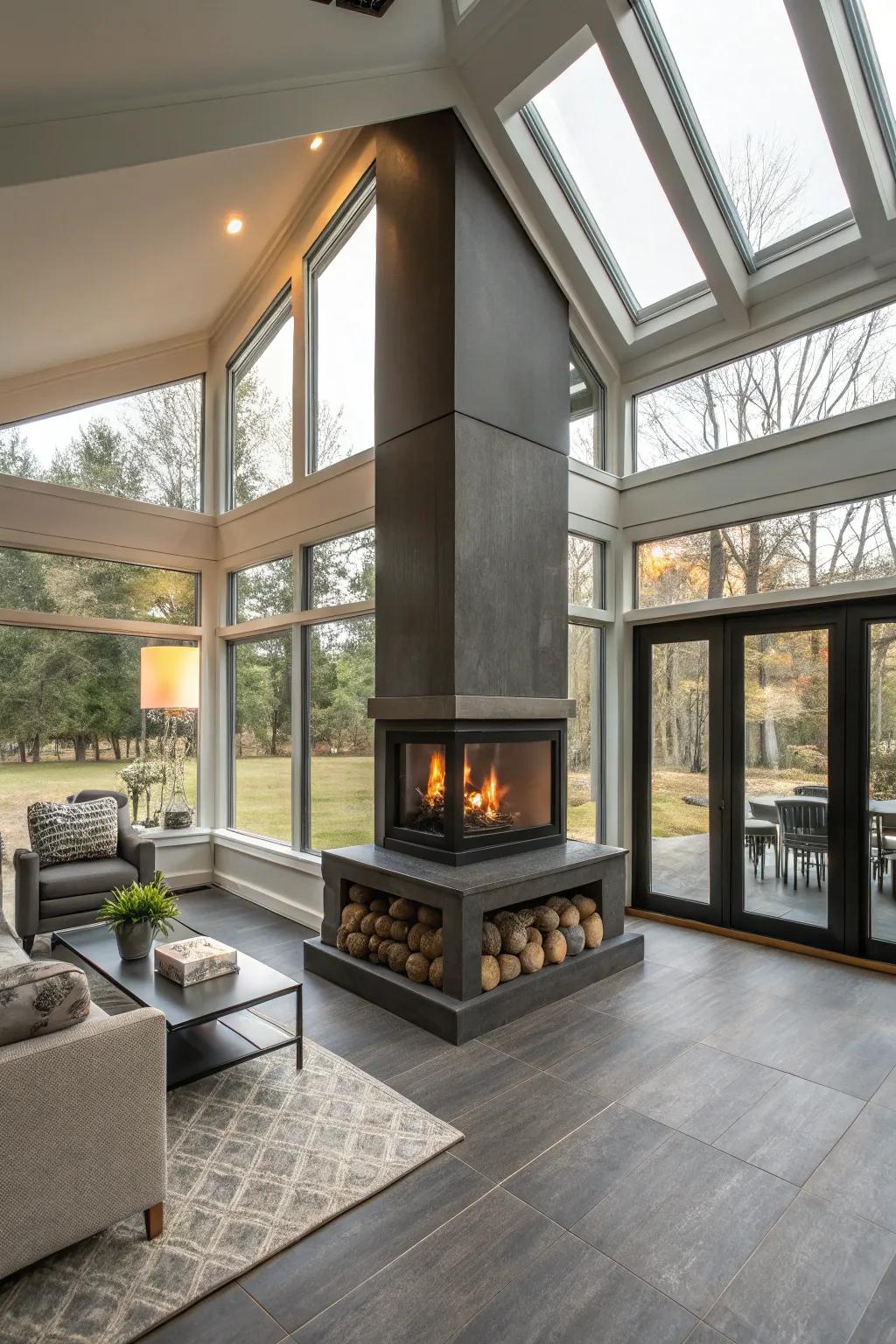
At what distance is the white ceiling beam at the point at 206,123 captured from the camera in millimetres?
2967

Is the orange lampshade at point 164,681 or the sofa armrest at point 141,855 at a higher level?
the orange lampshade at point 164,681

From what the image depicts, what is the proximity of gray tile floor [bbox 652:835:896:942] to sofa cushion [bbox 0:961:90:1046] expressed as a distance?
13.5ft

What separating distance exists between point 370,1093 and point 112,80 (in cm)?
417

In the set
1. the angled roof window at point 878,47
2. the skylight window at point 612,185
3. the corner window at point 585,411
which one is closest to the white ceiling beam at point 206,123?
the skylight window at point 612,185

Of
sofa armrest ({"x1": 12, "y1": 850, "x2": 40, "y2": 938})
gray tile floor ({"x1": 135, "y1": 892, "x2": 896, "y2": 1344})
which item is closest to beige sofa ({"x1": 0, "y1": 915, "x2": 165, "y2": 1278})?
gray tile floor ({"x1": 135, "y1": 892, "x2": 896, "y2": 1344})

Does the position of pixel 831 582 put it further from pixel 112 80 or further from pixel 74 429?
pixel 74 429

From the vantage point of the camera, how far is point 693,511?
518 cm

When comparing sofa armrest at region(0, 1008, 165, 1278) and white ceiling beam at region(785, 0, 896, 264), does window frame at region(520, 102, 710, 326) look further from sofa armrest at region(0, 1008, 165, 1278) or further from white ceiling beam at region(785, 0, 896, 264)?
sofa armrest at region(0, 1008, 165, 1278)

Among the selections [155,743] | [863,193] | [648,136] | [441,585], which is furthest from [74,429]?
[863,193]

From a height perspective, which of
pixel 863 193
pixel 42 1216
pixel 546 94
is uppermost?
pixel 546 94

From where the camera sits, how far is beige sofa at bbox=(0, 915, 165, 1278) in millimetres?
1873

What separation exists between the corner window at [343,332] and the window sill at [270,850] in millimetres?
2863

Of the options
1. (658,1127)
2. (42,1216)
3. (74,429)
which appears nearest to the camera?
(42,1216)

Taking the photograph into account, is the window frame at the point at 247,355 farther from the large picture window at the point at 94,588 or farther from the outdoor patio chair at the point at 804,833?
the outdoor patio chair at the point at 804,833
